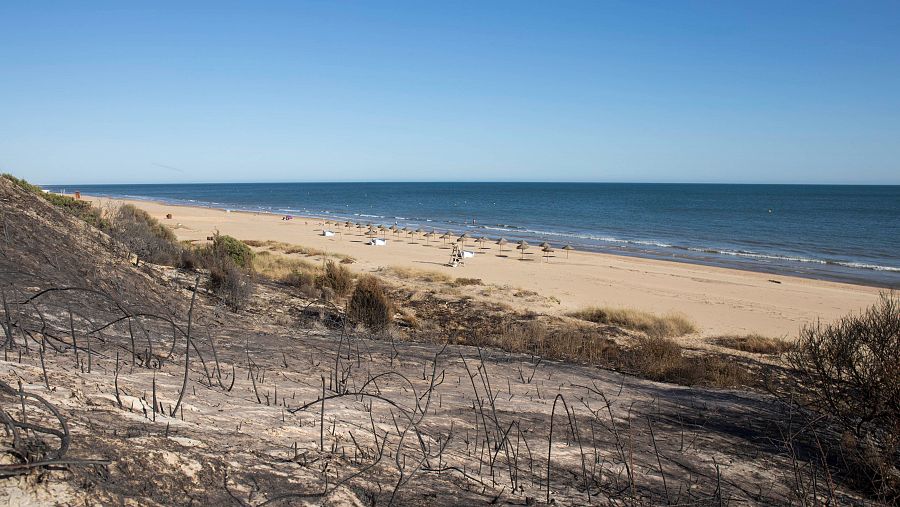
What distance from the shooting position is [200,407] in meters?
4.64

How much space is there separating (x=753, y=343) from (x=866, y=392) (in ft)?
28.0

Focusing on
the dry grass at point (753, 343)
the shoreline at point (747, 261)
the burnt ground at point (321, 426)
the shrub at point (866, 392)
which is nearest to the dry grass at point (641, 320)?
the dry grass at point (753, 343)

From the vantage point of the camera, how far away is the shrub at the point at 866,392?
16.4 ft

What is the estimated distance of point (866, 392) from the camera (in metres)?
5.66

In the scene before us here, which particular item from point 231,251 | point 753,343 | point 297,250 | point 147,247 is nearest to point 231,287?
point 147,247

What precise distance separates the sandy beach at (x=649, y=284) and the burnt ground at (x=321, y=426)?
987 centimetres

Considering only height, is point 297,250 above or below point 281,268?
Answer: below

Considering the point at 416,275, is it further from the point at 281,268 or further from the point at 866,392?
the point at 866,392

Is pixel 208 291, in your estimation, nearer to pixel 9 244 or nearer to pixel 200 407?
pixel 9 244

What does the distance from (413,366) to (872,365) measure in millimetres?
4981

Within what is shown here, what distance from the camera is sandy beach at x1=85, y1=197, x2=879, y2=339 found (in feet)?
59.7

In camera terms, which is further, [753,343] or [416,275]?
[416,275]

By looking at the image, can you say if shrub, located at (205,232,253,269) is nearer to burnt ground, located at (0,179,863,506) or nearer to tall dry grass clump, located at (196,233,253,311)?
tall dry grass clump, located at (196,233,253,311)

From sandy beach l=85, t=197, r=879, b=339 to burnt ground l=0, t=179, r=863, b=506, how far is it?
987cm
